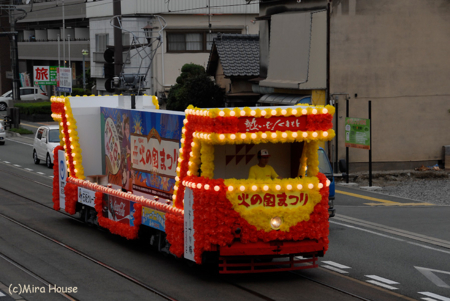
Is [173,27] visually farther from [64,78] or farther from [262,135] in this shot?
[262,135]

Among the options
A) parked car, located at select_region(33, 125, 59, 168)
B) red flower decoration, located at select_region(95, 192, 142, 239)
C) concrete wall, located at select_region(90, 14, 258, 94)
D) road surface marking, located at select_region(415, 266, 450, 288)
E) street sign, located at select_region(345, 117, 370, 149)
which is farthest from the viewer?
concrete wall, located at select_region(90, 14, 258, 94)

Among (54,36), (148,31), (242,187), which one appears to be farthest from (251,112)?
(54,36)

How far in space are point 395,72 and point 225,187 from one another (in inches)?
725

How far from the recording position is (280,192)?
35.3 ft

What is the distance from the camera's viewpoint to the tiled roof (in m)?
36.6

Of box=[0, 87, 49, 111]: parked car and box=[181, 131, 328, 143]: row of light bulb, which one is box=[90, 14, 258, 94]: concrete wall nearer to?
box=[0, 87, 49, 111]: parked car

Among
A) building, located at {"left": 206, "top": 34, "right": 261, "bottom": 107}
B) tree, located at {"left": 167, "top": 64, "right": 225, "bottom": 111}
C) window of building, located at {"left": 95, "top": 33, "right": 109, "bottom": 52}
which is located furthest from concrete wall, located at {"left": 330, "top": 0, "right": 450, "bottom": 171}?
window of building, located at {"left": 95, "top": 33, "right": 109, "bottom": 52}

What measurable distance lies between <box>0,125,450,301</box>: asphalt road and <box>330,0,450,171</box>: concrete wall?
8.08 m

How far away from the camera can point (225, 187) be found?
10500mm

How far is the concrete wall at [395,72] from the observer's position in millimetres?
26906

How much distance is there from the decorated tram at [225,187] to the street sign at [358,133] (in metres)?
11.5

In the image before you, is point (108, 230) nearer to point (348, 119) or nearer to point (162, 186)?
point (162, 186)

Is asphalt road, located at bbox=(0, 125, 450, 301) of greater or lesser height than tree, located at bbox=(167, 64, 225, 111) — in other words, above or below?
below

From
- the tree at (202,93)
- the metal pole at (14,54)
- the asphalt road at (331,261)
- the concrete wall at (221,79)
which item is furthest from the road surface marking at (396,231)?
the metal pole at (14,54)
